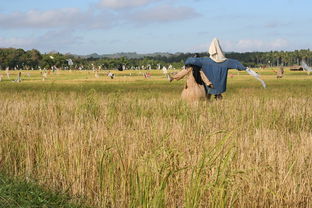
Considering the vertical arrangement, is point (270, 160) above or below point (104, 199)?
above

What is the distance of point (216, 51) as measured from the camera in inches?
487

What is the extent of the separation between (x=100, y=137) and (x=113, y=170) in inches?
64.9

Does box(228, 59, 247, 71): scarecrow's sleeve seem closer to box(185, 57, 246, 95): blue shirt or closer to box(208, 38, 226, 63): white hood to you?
box(185, 57, 246, 95): blue shirt

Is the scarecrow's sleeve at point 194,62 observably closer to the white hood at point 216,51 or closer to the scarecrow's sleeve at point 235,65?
the white hood at point 216,51

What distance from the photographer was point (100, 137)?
7.20 m

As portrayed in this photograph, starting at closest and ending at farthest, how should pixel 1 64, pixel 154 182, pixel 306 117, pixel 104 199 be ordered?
pixel 154 182 < pixel 104 199 < pixel 306 117 < pixel 1 64

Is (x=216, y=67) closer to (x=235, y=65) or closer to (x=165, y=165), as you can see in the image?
(x=235, y=65)

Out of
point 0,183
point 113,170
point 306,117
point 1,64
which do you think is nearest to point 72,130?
point 0,183

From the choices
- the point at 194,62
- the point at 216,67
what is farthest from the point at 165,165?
the point at 216,67

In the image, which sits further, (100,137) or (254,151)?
(100,137)

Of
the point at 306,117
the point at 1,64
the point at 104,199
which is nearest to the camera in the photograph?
the point at 104,199

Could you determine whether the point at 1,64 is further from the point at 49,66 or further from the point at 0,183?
the point at 0,183

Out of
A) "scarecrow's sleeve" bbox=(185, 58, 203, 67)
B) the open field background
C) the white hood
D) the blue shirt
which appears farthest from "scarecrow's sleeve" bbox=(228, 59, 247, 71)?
the open field background

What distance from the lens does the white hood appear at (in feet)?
40.4
